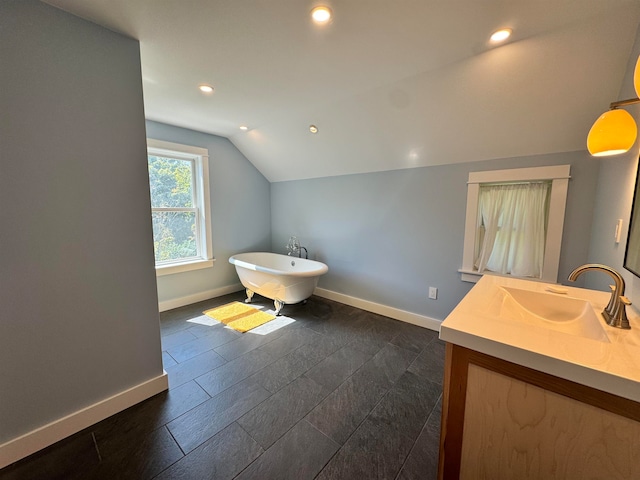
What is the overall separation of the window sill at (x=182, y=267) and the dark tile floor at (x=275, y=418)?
90 cm

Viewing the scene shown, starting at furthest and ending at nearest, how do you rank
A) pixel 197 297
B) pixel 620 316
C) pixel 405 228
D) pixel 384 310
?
pixel 197 297 < pixel 384 310 < pixel 405 228 < pixel 620 316

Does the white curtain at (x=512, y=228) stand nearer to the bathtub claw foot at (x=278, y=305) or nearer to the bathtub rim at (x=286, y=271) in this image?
the bathtub rim at (x=286, y=271)

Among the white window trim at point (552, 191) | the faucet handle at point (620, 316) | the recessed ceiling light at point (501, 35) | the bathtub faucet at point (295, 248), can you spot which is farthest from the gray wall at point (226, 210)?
the faucet handle at point (620, 316)

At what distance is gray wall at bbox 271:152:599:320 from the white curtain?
6.9 inches

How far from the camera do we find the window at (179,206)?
3254mm

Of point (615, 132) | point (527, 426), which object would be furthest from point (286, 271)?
point (615, 132)

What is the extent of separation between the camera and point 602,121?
1045 millimetres

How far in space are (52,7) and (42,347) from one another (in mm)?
1855

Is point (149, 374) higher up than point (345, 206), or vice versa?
point (345, 206)

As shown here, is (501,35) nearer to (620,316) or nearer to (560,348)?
(620,316)

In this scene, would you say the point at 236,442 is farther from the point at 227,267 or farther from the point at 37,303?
the point at 227,267

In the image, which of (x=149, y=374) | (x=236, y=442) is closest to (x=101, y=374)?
(x=149, y=374)

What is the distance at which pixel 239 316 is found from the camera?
125 inches

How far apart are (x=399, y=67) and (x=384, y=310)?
2593 millimetres
